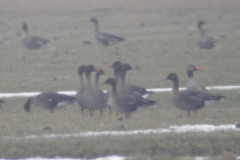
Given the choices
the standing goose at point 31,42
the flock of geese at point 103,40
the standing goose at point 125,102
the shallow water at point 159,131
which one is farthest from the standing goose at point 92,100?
the standing goose at point 31,42

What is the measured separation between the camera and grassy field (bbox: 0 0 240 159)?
6152 mm

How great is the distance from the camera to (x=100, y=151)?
19.6 feet

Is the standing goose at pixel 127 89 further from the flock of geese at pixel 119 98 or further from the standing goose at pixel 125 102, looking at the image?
the standing goose at pixel 125 102

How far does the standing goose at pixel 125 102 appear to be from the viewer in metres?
9.26

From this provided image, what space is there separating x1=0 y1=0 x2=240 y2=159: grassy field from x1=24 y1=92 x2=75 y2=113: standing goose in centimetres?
34

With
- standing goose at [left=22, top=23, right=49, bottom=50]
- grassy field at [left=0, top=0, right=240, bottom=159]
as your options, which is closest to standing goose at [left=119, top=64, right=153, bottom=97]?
grassy field at [left=0, top=0, right=240, bottom=159]

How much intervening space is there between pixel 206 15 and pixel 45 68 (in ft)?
80.2

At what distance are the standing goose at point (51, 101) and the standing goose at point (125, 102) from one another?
1.17 meters

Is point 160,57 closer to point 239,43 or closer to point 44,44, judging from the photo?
point 239,43

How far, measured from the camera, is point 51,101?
9906 mm

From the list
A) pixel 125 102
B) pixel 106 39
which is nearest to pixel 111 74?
pixel 125 102

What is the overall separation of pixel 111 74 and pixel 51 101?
4.60m

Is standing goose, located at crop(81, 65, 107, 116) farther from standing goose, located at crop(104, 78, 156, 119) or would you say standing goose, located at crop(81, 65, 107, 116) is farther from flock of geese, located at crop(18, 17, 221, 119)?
standing goose, located at crop(104, 78, 156, 119)

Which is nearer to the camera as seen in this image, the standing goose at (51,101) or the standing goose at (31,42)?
the standing goose at (51,101)
